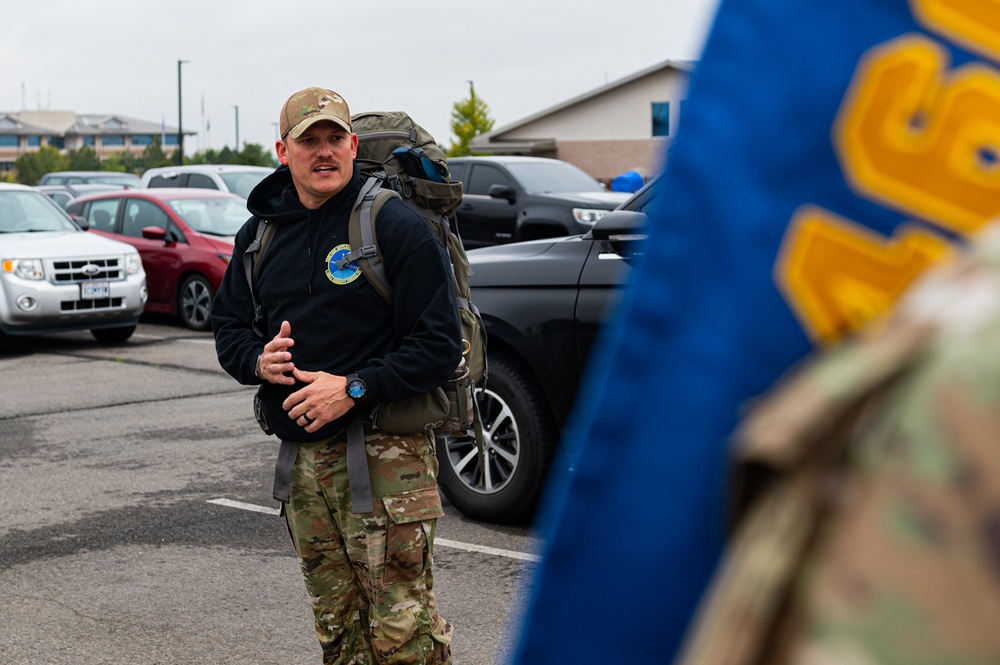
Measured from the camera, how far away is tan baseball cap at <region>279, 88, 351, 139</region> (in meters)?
3.45

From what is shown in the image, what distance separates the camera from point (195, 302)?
47.6ft

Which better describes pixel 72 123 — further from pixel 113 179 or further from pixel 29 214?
pixel 29 214

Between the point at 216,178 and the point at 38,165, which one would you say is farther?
the point at 38,165

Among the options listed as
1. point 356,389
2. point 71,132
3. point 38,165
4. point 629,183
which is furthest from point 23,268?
point 71,132

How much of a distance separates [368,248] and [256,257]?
38cm

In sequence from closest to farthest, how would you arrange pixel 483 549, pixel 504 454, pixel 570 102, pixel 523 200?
pixel 483 549 < pixel 504 454 < pixel 523 200 < pixel 570 102

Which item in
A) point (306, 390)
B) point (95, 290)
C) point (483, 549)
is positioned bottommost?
point (483, 549)

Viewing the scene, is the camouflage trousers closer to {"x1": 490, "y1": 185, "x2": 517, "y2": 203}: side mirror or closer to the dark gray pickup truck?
the dark gray pickup truck

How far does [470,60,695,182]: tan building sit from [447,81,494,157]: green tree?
2.26 meters

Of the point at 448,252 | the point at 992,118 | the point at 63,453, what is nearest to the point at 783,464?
the point at 992,118

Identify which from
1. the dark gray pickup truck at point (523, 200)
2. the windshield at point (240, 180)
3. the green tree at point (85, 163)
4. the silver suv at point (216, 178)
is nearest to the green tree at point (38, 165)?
the green tree at point (85, 163)

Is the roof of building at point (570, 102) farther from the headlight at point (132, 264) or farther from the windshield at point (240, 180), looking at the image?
the headlight at point (132, 264)

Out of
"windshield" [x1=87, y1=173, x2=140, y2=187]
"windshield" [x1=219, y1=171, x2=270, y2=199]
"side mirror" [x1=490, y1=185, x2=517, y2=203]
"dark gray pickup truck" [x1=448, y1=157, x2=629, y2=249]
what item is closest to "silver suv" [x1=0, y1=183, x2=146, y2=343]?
"dark gray pickup truck" [x1=448, y1=157, x2=629, y2=249]

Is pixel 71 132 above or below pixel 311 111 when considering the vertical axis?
below
